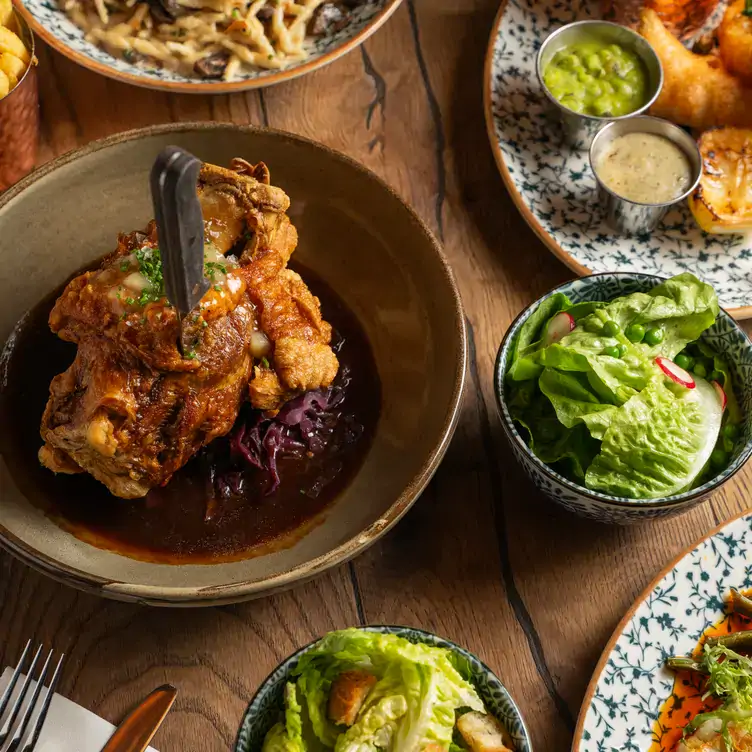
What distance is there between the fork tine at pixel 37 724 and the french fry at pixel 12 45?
7.54 feet

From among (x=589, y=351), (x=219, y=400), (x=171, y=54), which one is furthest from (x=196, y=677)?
(x=171, y=54)

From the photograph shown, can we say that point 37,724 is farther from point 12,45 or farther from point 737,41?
point 737,41

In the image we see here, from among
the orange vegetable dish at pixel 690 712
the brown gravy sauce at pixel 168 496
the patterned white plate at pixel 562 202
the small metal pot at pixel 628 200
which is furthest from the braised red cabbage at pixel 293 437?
the small metal pot at pixel 628 200

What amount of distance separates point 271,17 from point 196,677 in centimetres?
278

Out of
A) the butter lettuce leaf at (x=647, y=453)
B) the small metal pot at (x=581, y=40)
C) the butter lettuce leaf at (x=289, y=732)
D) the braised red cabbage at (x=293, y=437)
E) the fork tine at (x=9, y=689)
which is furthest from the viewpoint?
the small metal pot at (x=581, y=40)

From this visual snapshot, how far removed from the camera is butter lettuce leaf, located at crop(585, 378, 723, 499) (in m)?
3.10

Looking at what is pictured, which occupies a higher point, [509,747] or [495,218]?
[495,218]

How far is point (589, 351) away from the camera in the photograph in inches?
125

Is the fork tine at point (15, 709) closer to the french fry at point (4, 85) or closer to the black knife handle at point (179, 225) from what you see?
the black knife handle at point (179, 225)

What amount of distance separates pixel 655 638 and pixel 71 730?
1884 millimetres

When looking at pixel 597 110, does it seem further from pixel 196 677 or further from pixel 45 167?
pixel 196 677

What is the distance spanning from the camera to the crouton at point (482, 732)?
2.79 metres

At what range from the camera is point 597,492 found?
10.2 ft

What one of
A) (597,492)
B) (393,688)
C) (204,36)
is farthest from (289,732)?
(204,36)
